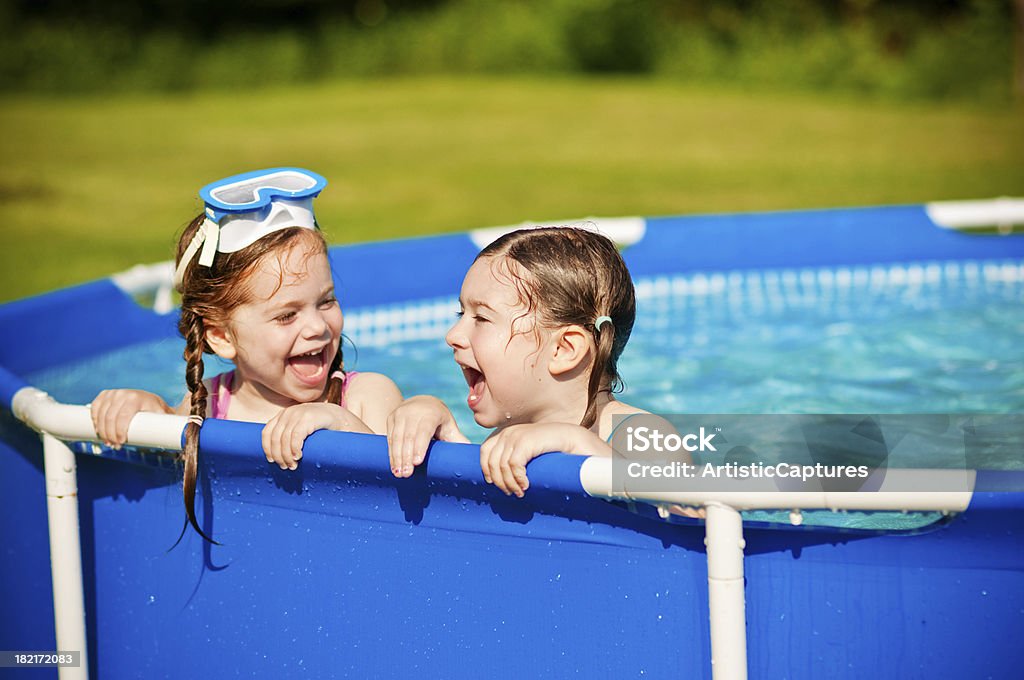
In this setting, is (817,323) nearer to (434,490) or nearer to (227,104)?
(434,490)

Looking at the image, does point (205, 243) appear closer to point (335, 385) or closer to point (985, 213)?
point (335, 385)

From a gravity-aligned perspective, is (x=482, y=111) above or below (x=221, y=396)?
above

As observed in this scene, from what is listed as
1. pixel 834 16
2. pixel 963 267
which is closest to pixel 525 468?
pixel 963 267

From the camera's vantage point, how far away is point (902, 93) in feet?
47.5

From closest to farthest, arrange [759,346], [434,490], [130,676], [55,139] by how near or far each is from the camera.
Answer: [434,490] < [130,676] < [759,346] < [55,139]

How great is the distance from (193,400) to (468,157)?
9.53 metres

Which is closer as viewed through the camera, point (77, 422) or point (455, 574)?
point (455, 574)

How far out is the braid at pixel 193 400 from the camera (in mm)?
2350

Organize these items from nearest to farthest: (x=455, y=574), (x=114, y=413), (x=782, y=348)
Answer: (x=455, y=574) < (x=114, y=413) < (x=782, y=348)

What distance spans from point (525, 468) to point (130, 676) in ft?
3.92

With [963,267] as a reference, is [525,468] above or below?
below

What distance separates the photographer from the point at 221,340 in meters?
2.79

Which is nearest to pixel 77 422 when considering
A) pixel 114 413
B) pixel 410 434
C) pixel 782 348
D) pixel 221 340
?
pixel 114 413

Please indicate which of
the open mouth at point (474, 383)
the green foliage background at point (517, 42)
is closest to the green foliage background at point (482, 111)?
the green foliage background at point (517, 42)
